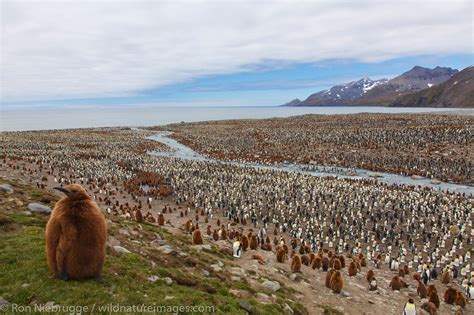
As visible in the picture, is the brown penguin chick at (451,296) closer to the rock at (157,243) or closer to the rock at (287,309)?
the rock at (287,309)

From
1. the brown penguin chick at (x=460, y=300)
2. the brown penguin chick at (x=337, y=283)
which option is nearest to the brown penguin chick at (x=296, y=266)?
the brown penguin chick at (x=337, y=283)

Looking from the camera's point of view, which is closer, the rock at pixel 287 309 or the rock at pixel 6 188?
the rock at pixel 287 309

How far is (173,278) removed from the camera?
9.26m

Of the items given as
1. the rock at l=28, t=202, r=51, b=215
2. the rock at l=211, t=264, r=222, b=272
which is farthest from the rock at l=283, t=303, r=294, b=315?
the rock at l=28, t=202, r=51, b=215

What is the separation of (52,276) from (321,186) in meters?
26.3

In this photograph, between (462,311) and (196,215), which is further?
(196,215)

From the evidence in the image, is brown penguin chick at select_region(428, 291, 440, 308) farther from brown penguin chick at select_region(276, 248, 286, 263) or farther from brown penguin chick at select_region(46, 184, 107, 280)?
brown penguin chick at select_region(46, 184, 107, 280)

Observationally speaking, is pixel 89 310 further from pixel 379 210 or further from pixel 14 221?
pixel 379 210

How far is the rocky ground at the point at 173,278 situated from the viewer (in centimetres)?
742

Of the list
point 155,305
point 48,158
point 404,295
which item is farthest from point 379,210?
point 48,158

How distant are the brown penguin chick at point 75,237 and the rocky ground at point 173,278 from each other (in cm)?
31

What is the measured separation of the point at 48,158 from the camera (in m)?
40.3

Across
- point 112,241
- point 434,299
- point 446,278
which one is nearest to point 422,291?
point 434,299

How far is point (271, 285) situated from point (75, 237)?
657 centimetres
